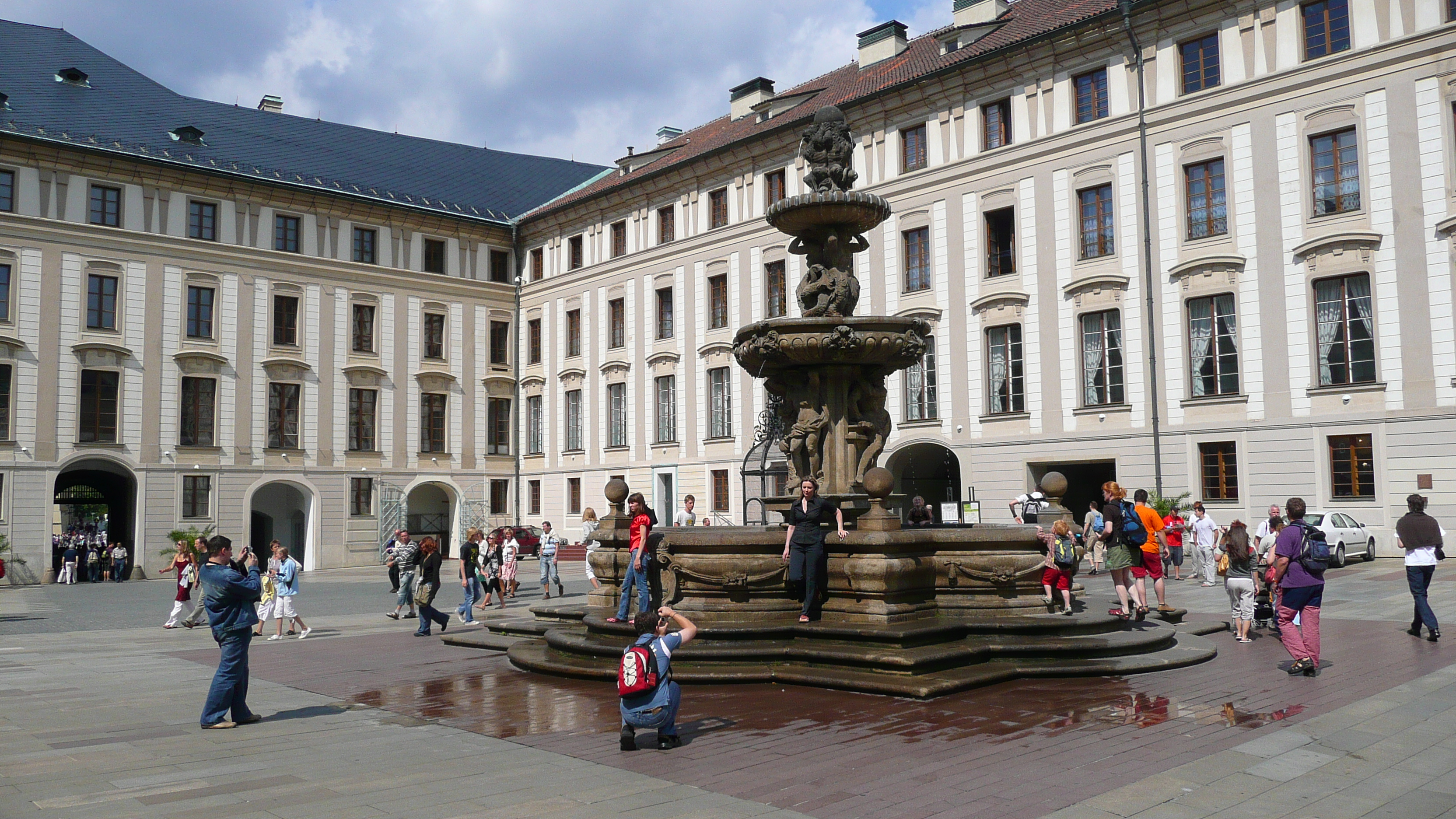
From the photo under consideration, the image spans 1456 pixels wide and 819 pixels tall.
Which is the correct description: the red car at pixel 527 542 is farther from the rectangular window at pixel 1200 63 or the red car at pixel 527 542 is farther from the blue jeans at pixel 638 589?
the blue jeans at pixel 638 589

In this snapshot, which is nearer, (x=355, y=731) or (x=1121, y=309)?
(x=355, y=731)

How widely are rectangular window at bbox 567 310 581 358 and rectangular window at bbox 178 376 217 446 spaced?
1317cm

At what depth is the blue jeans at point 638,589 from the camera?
11.2 m

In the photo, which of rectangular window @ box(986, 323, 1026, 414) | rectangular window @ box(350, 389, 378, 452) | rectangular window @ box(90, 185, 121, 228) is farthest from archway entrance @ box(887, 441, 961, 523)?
rectangular window @ box(90, 185, 121, 228)

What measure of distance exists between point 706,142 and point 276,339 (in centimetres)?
1754

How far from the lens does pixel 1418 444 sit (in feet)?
77.8

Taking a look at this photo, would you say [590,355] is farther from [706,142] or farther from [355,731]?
[355,731]

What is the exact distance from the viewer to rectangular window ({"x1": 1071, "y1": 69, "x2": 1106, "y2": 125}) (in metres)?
Result: 29.2

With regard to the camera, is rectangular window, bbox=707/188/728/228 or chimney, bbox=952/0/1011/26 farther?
rectangular window, bbox=707/188/728/228

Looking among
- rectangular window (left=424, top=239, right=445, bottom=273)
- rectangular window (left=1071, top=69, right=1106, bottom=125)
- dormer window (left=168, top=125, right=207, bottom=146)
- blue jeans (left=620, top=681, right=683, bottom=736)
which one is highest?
dormer window (left=168, top=125, right=207, bottom=146)

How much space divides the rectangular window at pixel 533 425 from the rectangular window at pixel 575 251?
5.71 m

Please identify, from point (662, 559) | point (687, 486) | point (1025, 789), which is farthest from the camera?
point (687, 486)

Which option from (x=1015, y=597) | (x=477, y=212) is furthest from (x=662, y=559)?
(x=477, y=212)

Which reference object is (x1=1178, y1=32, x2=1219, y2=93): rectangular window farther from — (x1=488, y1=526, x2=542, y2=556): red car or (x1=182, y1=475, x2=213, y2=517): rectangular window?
(x1=182, y1=475, x2=213, y2=517): rectangular window
